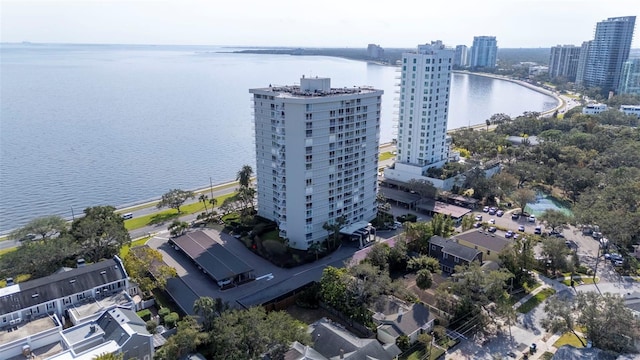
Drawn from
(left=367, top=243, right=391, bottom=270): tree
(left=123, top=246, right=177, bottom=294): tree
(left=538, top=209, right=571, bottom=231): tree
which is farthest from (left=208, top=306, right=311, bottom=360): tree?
(left=538, top=209, right=571, bottom=231): tree

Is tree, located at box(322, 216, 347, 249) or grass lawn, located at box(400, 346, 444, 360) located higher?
tree, located at box(322, 216, 347, 249)

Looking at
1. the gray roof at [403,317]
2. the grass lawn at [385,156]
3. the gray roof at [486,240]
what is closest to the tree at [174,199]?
the gray roof at [403,317]

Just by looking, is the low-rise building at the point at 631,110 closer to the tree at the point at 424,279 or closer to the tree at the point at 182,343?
the tree at the point at 424,279

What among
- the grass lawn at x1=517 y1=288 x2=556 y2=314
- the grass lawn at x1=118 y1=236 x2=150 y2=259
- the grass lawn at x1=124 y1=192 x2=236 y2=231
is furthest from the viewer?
the grass lawn at x1=124 y1=192 x2=236 y2=231

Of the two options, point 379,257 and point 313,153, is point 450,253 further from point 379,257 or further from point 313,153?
point 313,153

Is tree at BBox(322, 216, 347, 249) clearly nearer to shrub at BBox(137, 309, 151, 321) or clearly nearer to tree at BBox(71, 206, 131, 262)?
shrub at BBox(137, 309, 151, 321)

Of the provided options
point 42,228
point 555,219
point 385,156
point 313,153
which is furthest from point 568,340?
point 385,156

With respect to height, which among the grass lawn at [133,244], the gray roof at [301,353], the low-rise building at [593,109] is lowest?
the grass lawn at [133,244]
